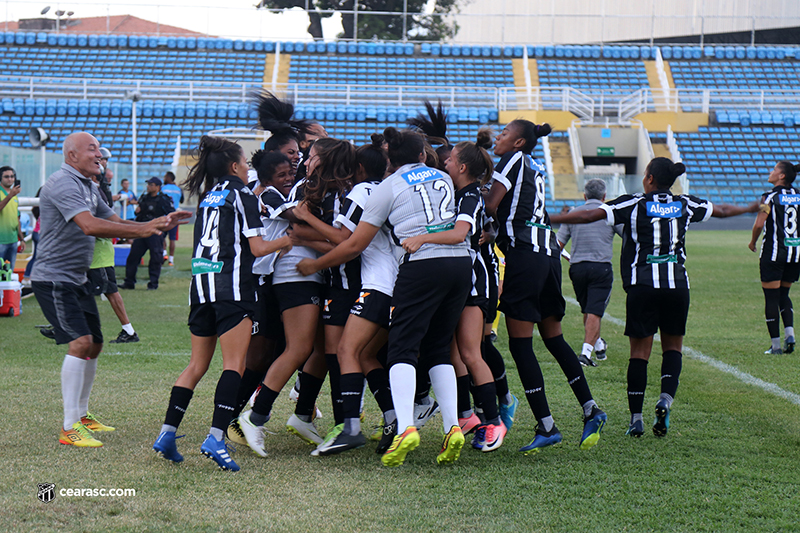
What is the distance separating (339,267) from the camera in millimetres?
4621

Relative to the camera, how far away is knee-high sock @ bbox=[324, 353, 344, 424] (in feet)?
15.8

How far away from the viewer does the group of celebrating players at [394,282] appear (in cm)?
439

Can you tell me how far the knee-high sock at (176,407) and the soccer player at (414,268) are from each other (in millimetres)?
987

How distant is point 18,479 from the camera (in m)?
4.04

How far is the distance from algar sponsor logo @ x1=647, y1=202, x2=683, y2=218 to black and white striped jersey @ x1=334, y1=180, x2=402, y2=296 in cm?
170

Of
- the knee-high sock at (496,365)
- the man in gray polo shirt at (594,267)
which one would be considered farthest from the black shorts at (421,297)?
the man in gray polo shirt at (594,267)

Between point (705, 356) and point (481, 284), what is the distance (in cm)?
414

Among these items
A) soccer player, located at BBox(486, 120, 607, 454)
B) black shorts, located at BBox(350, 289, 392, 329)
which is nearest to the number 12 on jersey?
soccer player, located at BBox(486, 120, 607, 454)

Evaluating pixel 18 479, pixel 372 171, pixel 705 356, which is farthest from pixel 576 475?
pixel 705 356

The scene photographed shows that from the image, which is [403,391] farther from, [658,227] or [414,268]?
[658,227]

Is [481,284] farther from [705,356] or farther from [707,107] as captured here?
[707,107]

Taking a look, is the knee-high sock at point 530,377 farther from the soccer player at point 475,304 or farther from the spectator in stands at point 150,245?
the spectator in stands at point 150,245

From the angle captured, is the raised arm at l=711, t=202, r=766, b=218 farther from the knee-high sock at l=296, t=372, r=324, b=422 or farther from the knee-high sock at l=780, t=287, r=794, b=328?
the knee-high sock at l=780, t=287, r=794, b=328

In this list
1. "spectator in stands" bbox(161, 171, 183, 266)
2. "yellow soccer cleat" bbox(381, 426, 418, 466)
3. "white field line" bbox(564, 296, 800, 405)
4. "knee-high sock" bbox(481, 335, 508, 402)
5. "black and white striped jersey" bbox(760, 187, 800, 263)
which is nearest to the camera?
"yellow soccer cleat" bbox(381, 426, 418, 466)
